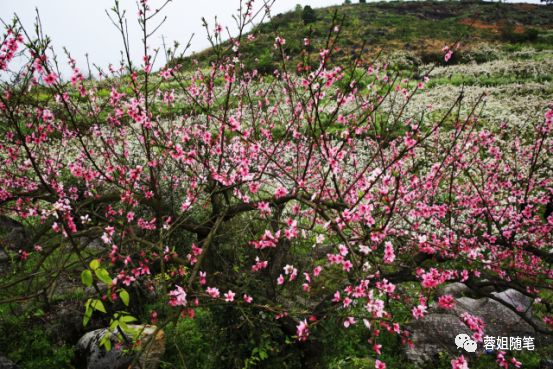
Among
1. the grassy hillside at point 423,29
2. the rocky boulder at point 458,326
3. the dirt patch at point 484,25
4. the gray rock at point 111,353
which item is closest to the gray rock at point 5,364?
the gray rock at point 111,353

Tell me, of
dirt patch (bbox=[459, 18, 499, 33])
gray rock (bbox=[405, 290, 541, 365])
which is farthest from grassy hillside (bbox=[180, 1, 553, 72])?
gray rock (bbox=[405, 290, 541, 365])

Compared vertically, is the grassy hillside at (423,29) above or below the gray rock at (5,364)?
above

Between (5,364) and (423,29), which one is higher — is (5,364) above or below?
below

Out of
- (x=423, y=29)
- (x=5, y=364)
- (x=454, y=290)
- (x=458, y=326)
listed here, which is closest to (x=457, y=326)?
(x=458, y=326)

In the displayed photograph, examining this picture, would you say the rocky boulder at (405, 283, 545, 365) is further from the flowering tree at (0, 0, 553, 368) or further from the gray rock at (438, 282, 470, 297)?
the flowering tree at (0, 0, 553, 368)

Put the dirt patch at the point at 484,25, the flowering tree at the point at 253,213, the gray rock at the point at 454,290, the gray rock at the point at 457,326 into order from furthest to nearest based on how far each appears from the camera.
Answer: the dirt patch at the point at 484,25
the gray rock at the point at 454,290
the gray rock at the point at 457,326
the flowering tree at the point at 253,213

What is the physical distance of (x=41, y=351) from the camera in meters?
5.56

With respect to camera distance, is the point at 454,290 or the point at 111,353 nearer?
the point at 111,353

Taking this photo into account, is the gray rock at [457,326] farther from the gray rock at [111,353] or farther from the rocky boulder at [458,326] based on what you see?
the gray rock at [111,353]

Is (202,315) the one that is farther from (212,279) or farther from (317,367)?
(317,367)

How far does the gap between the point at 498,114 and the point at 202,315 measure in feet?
54.9

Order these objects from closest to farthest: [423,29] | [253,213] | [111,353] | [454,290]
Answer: [111,353] < [253,213] < [454,290] < [423,29]

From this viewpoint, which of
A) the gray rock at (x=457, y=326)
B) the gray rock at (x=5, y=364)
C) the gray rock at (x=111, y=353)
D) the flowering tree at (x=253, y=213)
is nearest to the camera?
the flowering tree at (x=253, y=213)

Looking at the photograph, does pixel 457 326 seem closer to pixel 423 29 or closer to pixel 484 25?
pixel 423 29
